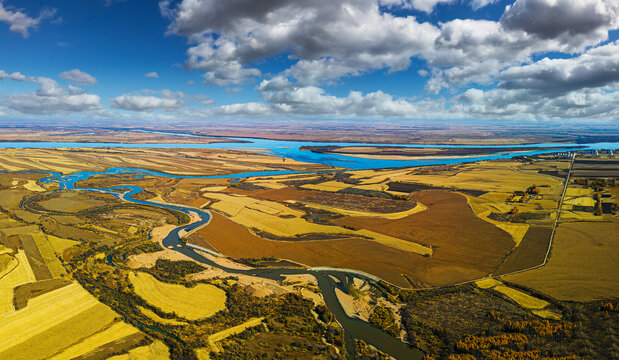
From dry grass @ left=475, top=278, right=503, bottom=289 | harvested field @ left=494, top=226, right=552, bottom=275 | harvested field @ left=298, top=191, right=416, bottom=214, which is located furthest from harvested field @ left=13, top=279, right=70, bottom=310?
harvested field @ left=494, top=226, right=552, bottom=275

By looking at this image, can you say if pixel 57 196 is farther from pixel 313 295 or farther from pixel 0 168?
pixel 313 295

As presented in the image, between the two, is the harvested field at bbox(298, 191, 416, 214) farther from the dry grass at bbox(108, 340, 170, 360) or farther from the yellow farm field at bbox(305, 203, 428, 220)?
the dry grass at bbox(108, 340, 170, 360)

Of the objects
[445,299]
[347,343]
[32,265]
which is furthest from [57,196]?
[445,299]

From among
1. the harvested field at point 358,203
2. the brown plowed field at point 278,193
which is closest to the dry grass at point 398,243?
the harvested field at point 358,203

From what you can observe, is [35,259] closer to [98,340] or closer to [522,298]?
[98,340]

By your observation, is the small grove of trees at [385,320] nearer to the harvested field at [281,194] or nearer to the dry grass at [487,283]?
the dry grass at [487,283]

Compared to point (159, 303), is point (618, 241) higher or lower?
higher

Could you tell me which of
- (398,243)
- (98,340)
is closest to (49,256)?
(98,340)
